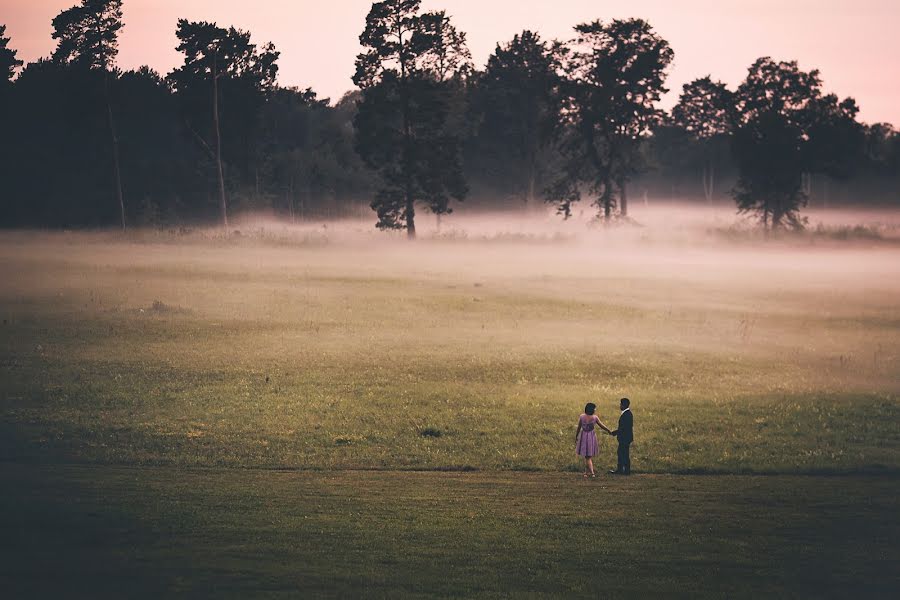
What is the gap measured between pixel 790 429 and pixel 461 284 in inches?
1230

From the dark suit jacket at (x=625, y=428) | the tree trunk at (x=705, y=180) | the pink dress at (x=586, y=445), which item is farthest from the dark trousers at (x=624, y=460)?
the tree trunk at (x=705, y=180)

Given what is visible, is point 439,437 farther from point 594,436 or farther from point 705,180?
point 705,180

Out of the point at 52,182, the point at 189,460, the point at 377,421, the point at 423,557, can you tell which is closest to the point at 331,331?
the point at 377,421

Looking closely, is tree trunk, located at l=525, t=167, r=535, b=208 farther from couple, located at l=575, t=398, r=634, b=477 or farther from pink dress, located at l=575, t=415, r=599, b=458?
pink dress, located at l=575, t=415, r=599, b=458

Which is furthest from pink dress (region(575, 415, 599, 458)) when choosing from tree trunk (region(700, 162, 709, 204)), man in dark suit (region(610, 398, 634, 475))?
tree trunk (region(700, 162, 709, 204))

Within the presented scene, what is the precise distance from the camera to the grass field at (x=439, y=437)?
13.1 m

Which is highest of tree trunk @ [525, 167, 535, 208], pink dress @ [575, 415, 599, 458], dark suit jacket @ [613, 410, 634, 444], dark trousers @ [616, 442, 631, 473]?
tree trunk @ [525, 167, 535, 208]

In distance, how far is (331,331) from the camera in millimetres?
37188

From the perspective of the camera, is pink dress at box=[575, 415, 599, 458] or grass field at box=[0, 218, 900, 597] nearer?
grass field at box=[0, 218, 900, 597]

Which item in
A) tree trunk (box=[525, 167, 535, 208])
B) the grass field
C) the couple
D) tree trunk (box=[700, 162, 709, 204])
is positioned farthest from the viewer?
tree trunk (box=[700, 162, 709, 204])

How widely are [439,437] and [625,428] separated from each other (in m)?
5.42

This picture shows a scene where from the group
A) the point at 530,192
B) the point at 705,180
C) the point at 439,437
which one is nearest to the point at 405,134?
the point at 530,192

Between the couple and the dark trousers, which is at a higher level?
the couple

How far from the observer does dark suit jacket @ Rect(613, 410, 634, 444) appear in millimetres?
17703
